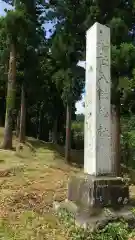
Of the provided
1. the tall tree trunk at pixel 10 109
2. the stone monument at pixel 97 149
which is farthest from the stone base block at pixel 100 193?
the tall tree trunk at pixel 10 109

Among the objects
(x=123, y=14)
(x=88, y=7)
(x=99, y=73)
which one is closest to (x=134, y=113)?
(x=123, y=14)

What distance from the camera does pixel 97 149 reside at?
539 cm

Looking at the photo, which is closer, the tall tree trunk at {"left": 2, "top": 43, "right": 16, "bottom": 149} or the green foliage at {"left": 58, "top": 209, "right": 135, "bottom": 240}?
the green foliage at {"left": 58, "top": 209, "right": 135, "bottom": 240}

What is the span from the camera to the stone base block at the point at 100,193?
16.7 ft

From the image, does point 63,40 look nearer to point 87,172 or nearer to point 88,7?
point 88,7

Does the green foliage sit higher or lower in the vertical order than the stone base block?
lower

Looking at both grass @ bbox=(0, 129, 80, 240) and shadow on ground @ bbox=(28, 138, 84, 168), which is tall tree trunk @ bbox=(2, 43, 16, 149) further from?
shadow on ground @ bbox=(28, 138, 84, 168)

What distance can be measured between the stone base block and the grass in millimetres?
567

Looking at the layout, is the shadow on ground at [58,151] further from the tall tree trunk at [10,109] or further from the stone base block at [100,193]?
the stone base block at [100,193]

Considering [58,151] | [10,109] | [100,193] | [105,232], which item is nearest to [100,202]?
[100,193]

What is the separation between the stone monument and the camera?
16.9ft

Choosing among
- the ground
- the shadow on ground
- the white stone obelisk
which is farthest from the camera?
the shadow on ground

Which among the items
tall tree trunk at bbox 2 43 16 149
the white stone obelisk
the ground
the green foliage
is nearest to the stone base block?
the white stone obelisk

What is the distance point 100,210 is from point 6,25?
12.6 m
